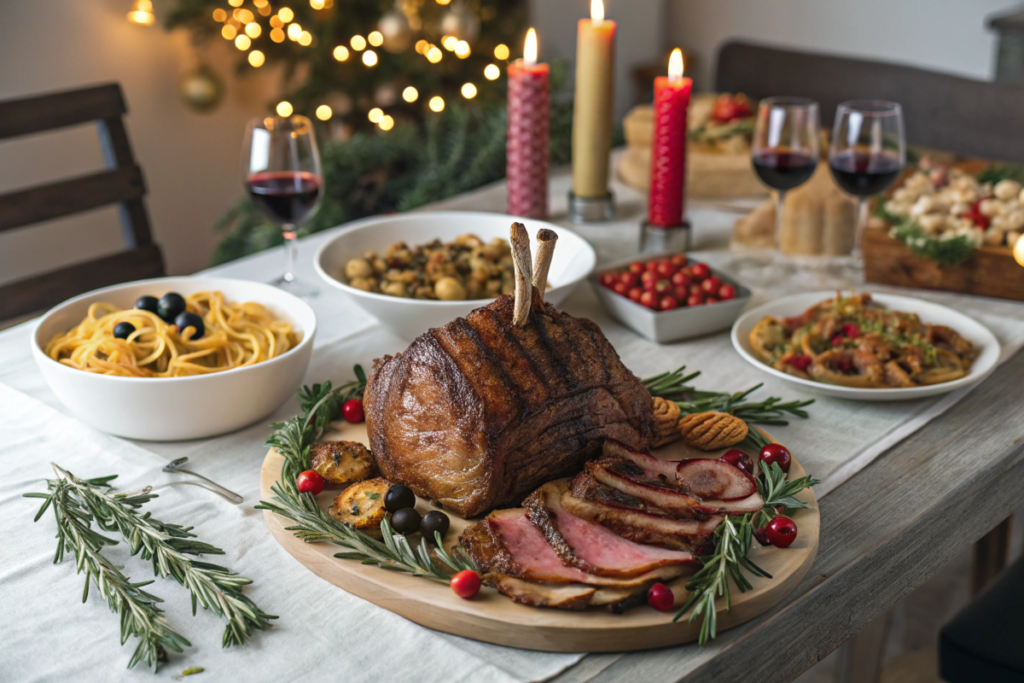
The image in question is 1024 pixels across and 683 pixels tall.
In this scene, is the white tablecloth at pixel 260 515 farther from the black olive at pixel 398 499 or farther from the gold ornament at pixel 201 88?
the gold ornament at pixel 201 88

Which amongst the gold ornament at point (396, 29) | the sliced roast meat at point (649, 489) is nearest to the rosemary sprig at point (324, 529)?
the sliced roast meat at point (649, 489)

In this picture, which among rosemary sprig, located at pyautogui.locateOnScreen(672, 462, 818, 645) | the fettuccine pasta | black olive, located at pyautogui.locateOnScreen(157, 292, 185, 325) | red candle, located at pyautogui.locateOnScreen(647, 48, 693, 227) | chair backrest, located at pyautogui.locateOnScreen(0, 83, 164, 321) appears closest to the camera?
rosemary sprig, located at pyautogui.locateOnScreen(672, 462, 818, 645)

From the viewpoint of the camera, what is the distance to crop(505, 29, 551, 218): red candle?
2385mm

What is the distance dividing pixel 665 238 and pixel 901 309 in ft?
2.11

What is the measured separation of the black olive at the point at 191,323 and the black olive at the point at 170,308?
3cm

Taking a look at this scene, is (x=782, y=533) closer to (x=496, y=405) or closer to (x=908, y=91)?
(x=496, y=405)

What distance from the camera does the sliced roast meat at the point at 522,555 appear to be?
104 centimetres

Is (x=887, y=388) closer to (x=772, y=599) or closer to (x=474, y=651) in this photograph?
(x=772, y=599)

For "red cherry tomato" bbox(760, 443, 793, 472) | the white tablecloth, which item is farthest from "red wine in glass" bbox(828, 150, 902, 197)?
"red cherry tomato" bbox(760, 443, 793, 472)

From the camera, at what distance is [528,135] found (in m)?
2.44

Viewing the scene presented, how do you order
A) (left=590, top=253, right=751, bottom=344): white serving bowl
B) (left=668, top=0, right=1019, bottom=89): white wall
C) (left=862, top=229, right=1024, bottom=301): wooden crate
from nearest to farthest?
1. (left=590, top=253, right=751, bottom=344): white serving bowl
2. (left=862, top=229, right=1024, bottom=301): wooden crate
3. (left=668, top=0, right=1019, bottom=89): white wall

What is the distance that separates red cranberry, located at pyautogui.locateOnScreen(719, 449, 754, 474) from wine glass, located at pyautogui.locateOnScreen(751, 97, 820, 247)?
102 cm

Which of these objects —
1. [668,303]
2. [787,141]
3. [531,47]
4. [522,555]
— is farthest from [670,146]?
[522,555]

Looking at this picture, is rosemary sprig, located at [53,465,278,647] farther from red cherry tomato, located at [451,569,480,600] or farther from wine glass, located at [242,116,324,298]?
wine glass, located at [242,116,324,298]
